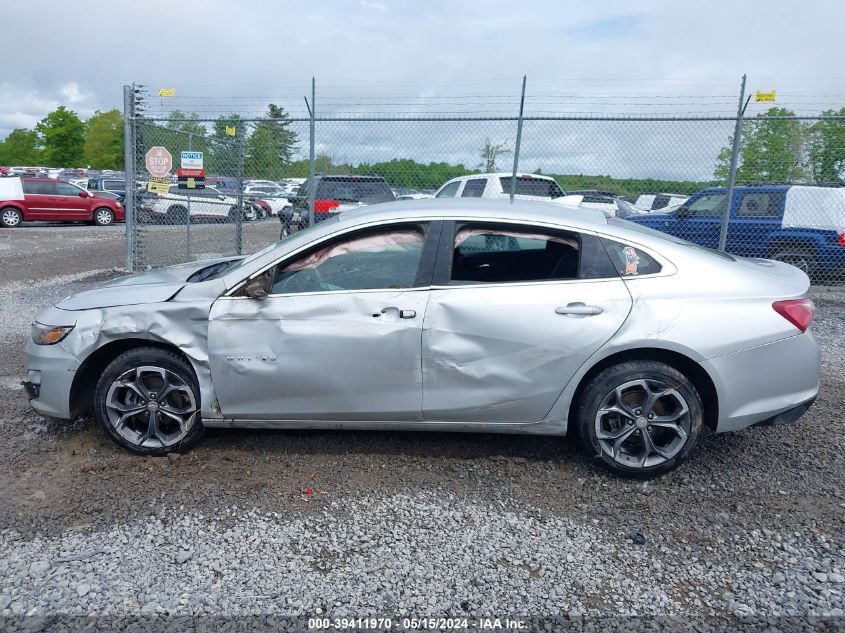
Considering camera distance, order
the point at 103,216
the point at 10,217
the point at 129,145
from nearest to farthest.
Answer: the point at 129,145
the point at 10,217
the point at 103,216

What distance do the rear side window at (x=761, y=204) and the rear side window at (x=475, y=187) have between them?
4.17 meters

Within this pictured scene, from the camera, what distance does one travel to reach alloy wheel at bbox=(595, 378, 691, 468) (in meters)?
3.48

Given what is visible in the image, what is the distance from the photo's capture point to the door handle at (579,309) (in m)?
3.44

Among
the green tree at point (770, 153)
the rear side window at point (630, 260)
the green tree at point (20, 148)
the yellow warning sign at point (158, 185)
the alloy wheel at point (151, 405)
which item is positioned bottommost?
the alloy wheel at point (151, 405)

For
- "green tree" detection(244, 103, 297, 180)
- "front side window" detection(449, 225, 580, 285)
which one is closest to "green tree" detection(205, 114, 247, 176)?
"green tree" detection(244, 103, 297, 180)

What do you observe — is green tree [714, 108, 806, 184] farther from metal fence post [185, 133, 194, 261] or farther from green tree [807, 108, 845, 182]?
metal fence post [185, 133, 194, 261]

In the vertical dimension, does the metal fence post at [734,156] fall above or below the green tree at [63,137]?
below

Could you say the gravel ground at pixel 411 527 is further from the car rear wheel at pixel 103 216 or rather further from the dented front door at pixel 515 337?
the car rear wheel at pixel 103 216

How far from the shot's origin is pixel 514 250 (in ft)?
12.9

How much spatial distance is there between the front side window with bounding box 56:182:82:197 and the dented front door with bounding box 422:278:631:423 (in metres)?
20.7

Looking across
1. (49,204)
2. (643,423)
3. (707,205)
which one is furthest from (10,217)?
(643,423)

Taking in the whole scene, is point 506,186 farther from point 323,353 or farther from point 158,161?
point 323,353

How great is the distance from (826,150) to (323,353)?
819cm

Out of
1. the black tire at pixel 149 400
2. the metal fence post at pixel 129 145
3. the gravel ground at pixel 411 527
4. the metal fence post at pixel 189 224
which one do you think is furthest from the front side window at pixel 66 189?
the black tire at pixel 149 400
